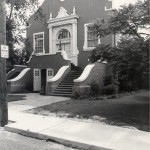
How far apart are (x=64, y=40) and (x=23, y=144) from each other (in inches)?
636

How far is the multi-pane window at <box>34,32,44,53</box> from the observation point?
907 inches

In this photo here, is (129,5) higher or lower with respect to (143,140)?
higher

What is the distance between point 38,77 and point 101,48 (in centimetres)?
1167

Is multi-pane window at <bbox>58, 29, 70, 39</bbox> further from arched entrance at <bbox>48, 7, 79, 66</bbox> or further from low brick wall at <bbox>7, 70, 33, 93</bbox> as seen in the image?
low brick wall at <bbox>7, 70, 33, 93</bbox>

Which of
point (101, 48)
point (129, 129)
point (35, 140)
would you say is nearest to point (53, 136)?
point (35, 140)

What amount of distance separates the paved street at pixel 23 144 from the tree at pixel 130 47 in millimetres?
3868

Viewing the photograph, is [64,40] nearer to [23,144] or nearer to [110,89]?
[110,89]

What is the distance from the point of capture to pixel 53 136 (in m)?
6.70

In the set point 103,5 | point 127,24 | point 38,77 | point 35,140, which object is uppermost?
point 103,5

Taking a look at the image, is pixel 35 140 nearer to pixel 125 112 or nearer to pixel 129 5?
pixel 125 112

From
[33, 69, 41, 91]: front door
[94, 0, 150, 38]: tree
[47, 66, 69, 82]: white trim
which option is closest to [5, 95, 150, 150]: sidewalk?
[94, 0, 150, 38]: tree

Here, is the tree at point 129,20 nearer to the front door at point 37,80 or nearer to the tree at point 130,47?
the tree at point 130,47

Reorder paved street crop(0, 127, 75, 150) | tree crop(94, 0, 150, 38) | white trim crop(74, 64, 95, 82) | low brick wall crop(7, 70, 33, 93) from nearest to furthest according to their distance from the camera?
1. paved street crop(0, 127, 75, 150)
2. tree crop(94, 0, 150, 38)
3. white trim crop(74, 64, 95, 82)
4. low brick wall crop(7, 70, 33, 93)

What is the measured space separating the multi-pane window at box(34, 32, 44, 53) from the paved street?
16.5 metres
